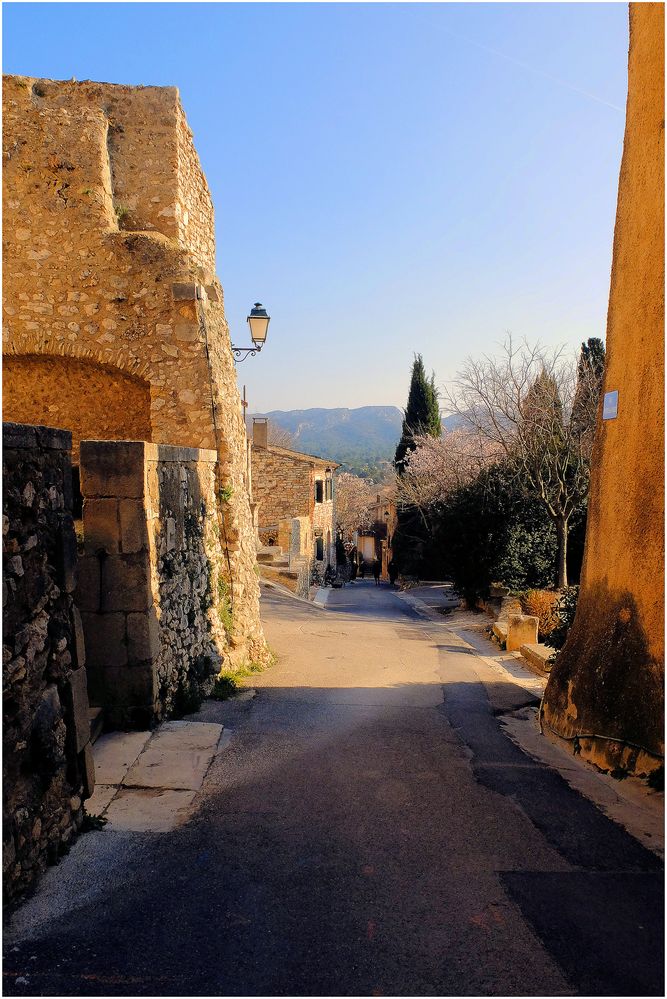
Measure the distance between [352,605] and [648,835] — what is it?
16.3m

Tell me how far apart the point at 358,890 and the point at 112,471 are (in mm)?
3386

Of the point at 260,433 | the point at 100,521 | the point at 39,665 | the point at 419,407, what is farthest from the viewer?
the point at 419,407

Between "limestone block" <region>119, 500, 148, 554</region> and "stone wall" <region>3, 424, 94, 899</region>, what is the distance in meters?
1.58

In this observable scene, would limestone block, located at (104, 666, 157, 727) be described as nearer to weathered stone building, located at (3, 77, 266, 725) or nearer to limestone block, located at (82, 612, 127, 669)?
limestone block, located at (82, 612, 127, 669)

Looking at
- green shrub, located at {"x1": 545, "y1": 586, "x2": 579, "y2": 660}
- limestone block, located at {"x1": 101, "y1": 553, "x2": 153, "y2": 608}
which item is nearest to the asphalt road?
limestone block, located at {"x1": 101, "y1": 553, "x2": 153, "y2": 608}

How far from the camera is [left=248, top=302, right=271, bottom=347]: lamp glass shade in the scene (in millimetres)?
10914

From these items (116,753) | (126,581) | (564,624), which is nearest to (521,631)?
(564,624)

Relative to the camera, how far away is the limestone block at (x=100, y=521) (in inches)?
200

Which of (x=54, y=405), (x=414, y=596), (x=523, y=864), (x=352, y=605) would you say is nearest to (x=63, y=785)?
(x=523, y=864)

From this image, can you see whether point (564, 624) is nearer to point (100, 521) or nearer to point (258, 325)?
point (100, 521)

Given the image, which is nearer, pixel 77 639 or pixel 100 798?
pixel 77 639

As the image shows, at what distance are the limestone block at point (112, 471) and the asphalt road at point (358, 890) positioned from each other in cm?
214

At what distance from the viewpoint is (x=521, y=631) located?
1091 centimetres

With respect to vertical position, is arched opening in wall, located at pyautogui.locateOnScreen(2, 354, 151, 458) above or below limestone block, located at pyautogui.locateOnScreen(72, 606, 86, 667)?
above
